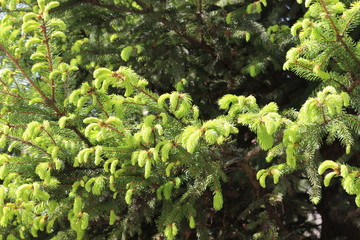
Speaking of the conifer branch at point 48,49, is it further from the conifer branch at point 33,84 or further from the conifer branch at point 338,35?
the conifer branch at point 338,35

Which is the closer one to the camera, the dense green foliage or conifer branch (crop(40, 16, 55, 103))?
the dense green foliage

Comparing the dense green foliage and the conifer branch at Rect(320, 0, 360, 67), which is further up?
the conifer branch at Rect(320, 0, 360, 67)

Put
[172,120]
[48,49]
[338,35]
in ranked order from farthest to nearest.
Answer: [48,49]
[172,120]
[338,35]

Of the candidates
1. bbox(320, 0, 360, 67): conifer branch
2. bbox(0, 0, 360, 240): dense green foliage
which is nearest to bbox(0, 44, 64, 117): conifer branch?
bbox(0, 0, 360, 240): dense green foliage

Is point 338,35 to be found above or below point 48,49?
above

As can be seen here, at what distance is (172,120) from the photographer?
6.84 feet

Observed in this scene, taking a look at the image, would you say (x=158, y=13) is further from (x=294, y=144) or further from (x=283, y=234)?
(x=283, y=234)

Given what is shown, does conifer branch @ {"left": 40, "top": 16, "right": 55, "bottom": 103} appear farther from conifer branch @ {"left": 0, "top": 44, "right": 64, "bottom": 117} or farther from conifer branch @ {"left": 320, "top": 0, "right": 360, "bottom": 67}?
conifer branch @ {"left": 320, "top": 0, "right": 360, "bottom": 67}

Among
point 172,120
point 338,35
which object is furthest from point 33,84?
point 338,35

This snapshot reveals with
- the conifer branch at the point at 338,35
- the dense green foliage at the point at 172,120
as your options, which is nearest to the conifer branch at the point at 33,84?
the dense green foliage at the point at 172,120

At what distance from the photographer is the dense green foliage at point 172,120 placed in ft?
6.17

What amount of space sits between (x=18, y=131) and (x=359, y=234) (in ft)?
9.74

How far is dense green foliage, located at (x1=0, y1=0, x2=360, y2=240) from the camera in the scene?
1880 millimetres

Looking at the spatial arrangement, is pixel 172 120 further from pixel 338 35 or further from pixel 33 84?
pixel 338 35
